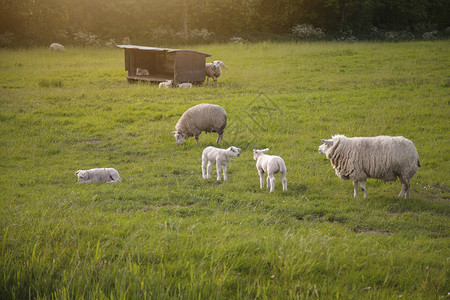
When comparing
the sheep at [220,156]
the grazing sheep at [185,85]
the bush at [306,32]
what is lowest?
the sheep at [220,156]

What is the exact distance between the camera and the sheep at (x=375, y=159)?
8.28 m

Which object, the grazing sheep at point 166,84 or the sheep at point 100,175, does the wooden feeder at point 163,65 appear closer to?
the grazing sheep at point 166,84

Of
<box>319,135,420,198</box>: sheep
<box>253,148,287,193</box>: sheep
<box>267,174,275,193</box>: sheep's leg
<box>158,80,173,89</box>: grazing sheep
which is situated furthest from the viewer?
<box>158,80,173,89</box>: grazing sheep

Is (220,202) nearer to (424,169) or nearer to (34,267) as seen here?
(34,267)

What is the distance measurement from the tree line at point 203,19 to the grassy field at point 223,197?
19.8 m

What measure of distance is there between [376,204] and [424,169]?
3.28m

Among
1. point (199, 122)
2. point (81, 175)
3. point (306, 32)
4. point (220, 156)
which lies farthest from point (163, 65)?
point (306, 32)

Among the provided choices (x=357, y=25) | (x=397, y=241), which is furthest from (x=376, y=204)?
(x=357, y=25)

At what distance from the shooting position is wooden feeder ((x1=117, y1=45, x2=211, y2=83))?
73.9 feet

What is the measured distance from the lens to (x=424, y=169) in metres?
10.6

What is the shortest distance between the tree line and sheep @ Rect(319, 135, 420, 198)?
36331 millimetres

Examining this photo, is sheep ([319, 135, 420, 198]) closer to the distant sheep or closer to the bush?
the distant sheep

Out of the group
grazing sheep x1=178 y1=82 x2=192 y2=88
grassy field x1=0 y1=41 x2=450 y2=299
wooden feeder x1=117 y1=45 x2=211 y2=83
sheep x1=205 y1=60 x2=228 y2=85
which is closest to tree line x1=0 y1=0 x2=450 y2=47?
wooden feeder x1=117 y1=45 x2=211 y2=83

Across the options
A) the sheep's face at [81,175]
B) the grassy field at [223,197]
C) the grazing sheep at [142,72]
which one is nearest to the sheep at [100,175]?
the sheep's face at [81,175]
